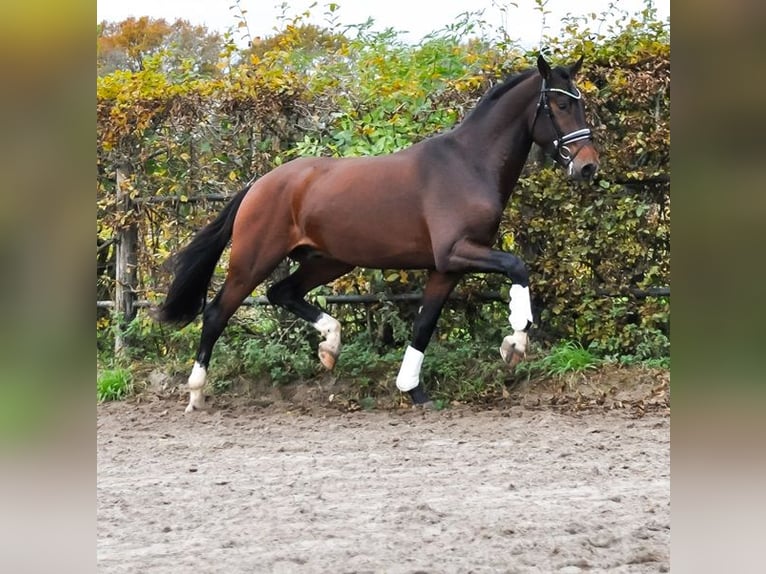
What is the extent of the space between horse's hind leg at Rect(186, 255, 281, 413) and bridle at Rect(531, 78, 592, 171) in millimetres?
2040

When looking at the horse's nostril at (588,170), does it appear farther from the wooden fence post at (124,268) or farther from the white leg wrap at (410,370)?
the wooden fence post at (124,268)

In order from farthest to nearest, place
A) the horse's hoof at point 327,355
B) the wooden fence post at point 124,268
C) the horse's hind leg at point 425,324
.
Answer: the wooden fence post at point 124,268 → the horse's hoof at point 327,355 → the horse's hind leg at point 425,324

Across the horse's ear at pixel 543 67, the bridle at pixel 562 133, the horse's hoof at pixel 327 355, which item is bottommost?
the horse's hoof at pixel 327 355

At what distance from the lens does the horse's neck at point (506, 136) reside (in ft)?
18.7

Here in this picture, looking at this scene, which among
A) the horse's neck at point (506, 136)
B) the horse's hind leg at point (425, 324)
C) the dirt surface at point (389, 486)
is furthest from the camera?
the horse's hind leg at point (425, 324)

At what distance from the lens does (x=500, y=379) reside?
6.28m

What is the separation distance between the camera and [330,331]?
6086 millimetres

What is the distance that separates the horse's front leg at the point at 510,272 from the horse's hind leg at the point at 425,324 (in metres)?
0.26

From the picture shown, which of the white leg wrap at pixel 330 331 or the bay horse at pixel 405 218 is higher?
the bay horse at pixel 405 218

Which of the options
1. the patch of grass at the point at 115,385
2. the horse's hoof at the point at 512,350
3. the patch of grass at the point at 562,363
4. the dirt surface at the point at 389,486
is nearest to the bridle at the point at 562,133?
the horse's hoof at the point at 512,350

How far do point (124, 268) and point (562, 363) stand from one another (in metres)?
3.59

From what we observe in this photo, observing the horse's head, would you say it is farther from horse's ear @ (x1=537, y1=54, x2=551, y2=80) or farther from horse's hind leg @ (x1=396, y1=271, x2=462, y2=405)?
horse's hind leg @ (x1=396, y1=271, x2=462, y2=405)

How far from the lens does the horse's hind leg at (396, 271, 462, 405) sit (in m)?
5.83

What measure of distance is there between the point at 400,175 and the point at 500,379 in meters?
1.64
